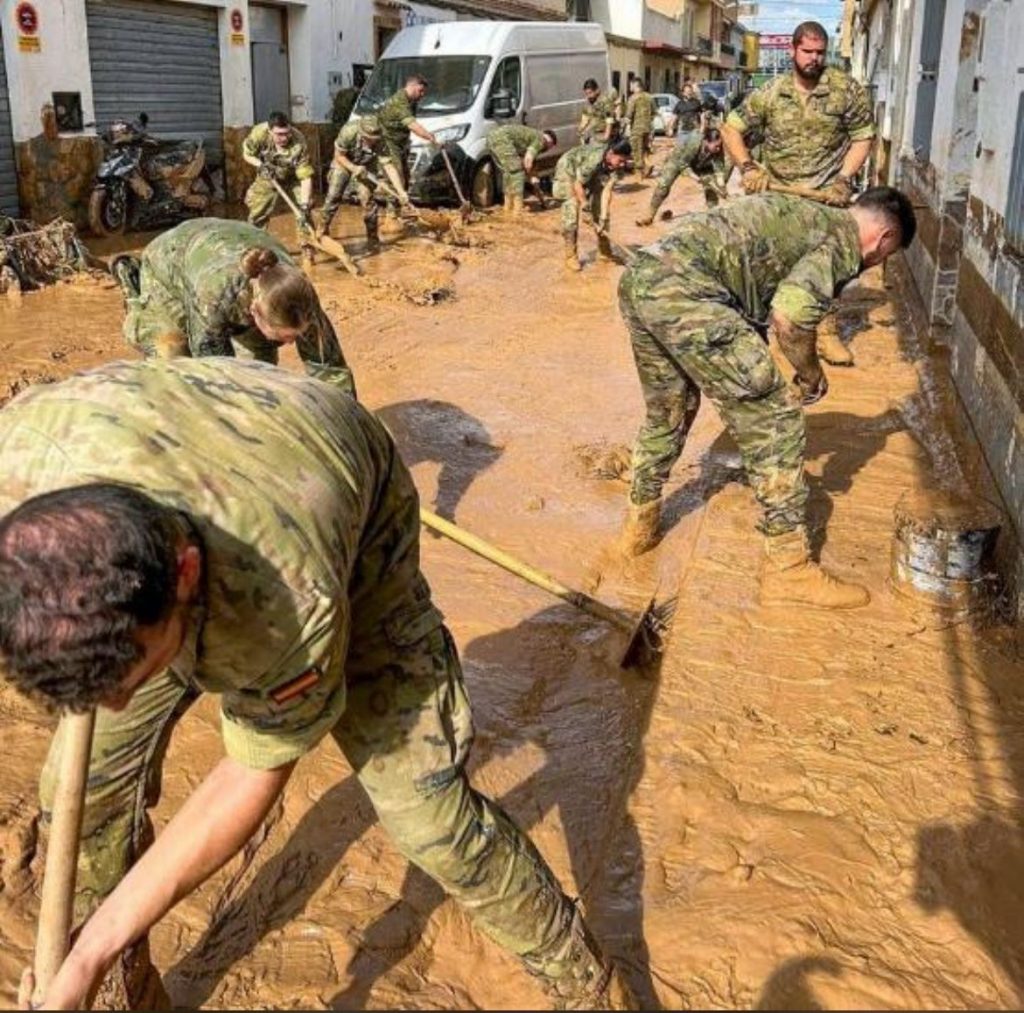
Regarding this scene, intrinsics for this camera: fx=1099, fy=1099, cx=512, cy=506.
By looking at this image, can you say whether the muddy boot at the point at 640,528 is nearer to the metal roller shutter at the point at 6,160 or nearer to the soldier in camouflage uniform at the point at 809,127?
the soldier in camouflage uniform at the point at 809,127

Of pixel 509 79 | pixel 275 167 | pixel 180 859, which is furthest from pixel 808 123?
pixel 509 79

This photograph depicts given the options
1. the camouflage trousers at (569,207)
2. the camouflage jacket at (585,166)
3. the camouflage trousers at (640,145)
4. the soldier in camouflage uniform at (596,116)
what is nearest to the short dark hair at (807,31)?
the camouflage jacket at (585,166)

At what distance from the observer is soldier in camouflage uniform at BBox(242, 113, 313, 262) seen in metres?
10.0

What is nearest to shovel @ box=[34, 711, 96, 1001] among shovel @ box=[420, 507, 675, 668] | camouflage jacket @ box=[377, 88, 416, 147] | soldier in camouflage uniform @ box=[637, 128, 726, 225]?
shovel @ box=[420, 507, 675, 668]

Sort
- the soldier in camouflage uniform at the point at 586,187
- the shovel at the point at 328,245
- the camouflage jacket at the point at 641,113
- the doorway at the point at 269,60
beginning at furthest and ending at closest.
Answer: the camouflage jacket at the point at 641,113, the doorway at the point at 269,60, the soldier in camouflage uniform at the point at 586,187, the shovel at the point at 328,245

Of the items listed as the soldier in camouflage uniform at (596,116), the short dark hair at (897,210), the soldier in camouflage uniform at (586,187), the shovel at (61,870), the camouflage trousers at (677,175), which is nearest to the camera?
the shovel at (61,870)

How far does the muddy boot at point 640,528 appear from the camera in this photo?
14.0 feet

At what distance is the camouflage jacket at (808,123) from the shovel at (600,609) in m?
3.91

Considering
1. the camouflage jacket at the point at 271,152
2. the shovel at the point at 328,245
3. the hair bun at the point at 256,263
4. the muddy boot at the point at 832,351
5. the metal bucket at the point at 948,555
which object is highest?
the camouflage jacket at the point at 271,152

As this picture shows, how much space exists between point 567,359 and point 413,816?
5.72 m

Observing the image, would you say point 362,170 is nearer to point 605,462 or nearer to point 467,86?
point 467,86

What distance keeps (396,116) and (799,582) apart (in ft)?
30.2

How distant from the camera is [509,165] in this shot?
42.8 ft

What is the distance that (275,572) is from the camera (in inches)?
→ 58.8
